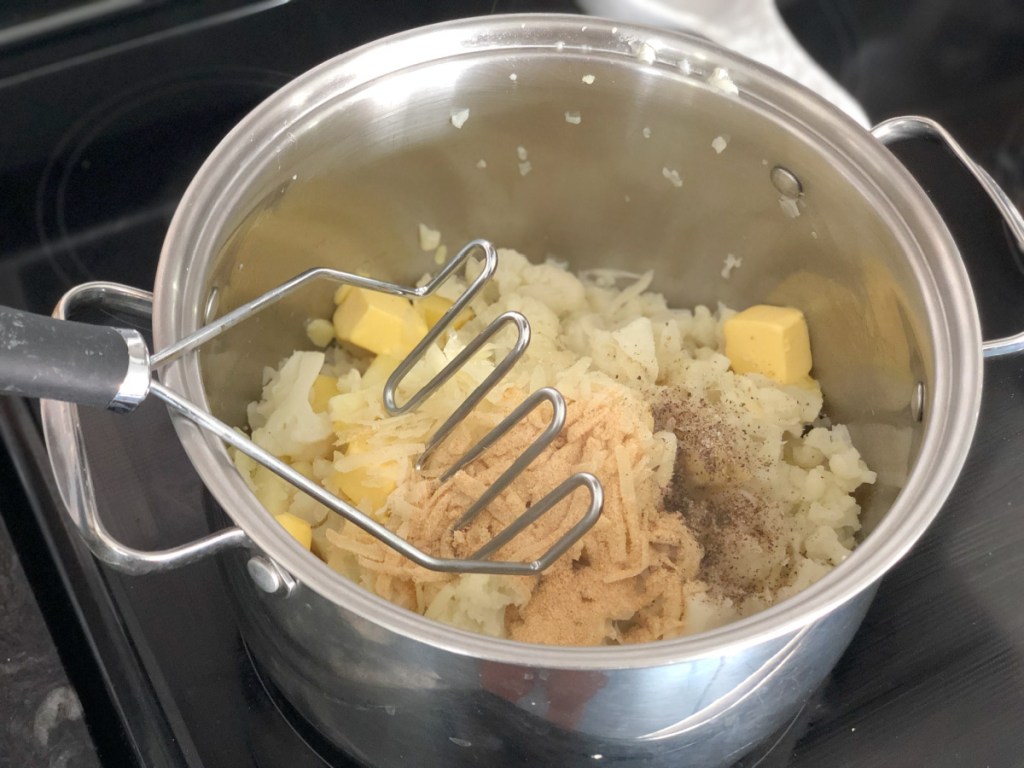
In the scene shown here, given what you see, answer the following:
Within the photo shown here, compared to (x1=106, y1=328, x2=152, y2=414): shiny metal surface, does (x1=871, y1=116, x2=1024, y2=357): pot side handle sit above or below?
above

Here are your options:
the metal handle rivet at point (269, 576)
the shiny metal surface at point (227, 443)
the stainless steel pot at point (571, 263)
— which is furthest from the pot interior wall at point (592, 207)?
the metal handle rivet at point (269, 576)

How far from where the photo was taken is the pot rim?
57cm

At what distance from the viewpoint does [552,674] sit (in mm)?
566

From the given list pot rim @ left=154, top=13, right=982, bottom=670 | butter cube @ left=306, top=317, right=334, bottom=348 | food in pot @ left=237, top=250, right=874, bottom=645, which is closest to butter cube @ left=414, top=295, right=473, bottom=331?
food in pot @ left=237, top=250, right=874, bottom=645

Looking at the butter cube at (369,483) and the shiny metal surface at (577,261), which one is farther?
the butter cube at (369,483)

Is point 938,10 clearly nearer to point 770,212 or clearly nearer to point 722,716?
point 770,212

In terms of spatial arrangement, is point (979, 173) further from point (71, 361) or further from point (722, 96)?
point (71, 361)

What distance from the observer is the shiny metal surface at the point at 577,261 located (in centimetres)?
60

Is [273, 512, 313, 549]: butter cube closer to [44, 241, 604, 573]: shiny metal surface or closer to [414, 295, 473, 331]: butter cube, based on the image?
[44, 241, 604, 573]: shiny metal surface

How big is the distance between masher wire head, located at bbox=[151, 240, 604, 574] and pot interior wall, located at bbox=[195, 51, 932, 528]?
0.12 meters

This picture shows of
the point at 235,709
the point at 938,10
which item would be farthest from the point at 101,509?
the point at 938,10

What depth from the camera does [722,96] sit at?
88cm

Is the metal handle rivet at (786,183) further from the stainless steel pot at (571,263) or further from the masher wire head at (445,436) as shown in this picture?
the masher wire head at (445,436)

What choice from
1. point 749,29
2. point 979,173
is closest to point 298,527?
point 979,173
